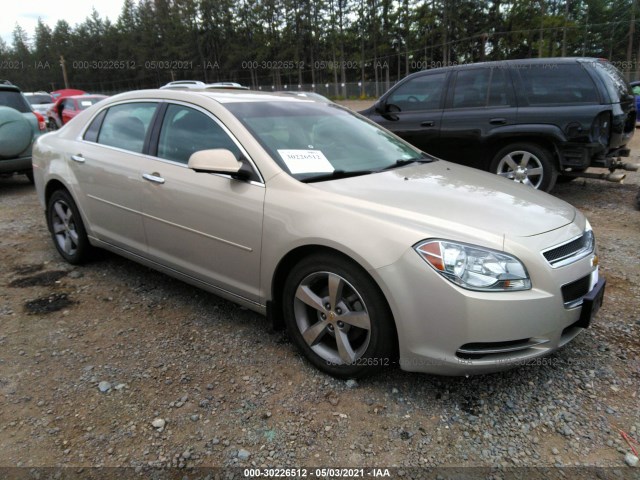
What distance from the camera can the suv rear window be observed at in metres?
5.71

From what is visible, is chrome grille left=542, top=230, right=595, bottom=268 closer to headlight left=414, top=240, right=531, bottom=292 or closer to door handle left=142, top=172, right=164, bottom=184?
headlight left=414, top=240, right=531, bottom=292

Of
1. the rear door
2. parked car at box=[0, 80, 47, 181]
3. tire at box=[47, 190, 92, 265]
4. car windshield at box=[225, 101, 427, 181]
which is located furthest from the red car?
car windshield at box=[225, 101, 427, 181]

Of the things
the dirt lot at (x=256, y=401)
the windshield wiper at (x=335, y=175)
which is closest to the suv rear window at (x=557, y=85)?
the dirt lot at (x=256, y=401)

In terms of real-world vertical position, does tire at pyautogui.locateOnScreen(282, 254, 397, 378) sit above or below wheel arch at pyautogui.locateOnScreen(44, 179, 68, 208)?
below

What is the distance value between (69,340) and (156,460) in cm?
143

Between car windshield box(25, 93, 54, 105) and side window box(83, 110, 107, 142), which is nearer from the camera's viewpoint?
side window box(83, 110, 107, 142)

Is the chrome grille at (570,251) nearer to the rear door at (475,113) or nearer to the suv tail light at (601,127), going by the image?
the suv tail light at (601,127)

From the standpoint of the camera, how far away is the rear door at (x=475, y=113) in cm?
624

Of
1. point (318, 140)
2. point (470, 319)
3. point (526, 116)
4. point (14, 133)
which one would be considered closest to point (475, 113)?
point (526, 116)

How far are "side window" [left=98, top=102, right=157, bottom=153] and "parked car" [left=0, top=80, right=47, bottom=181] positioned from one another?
4.26 meters

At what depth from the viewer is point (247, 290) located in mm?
2863

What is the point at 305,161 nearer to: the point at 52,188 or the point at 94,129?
the point at 94,129

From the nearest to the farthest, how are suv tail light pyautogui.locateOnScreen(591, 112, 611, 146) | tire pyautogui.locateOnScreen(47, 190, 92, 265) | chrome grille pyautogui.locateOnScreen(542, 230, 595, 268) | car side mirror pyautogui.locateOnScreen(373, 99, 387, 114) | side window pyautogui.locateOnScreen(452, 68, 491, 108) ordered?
chrome grille pyautogui.locateOnScreen(542, 230, 595, 268)
tire pyautogui.locateOnScreen(47, 190, 92, 265)
suv tail light pyautogui.locateOnScreen(591, 112, 611, 146)
side window pyautogui.locateOnScreen(452, 68, 491, 108)
car side mirror pyautogui.locateOnScreen(373, 99, 387, 114)

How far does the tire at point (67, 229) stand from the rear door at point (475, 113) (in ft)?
16.0
